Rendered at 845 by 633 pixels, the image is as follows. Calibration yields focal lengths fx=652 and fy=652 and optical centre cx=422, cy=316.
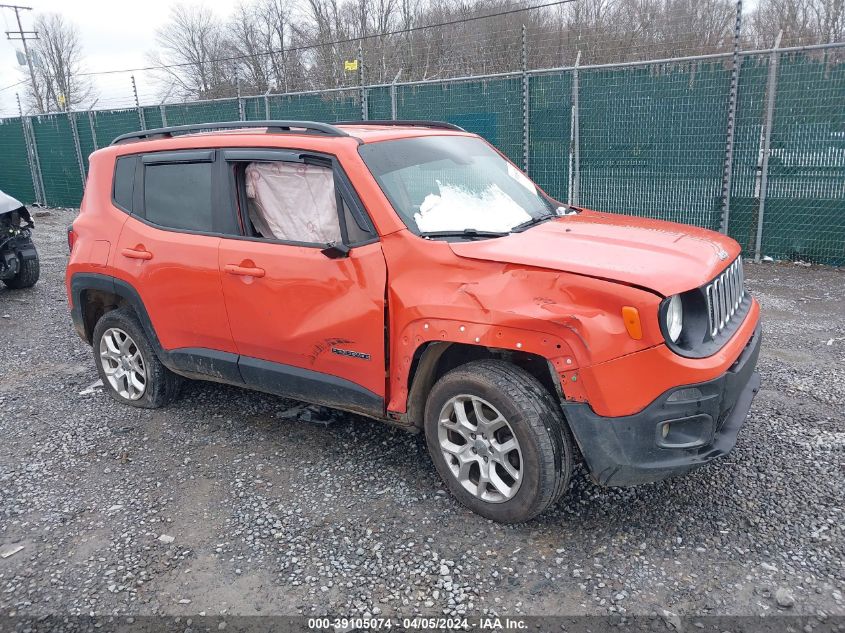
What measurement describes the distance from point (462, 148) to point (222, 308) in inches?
71.2

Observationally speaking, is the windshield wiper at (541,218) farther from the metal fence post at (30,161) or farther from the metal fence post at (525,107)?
the metal fence post at (30,161)

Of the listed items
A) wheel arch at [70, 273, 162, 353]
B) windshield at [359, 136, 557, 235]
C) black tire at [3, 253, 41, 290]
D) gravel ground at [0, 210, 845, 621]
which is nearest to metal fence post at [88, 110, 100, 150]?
black tire at [3, 253, 41, 290]

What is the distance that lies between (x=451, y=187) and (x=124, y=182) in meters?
2.36

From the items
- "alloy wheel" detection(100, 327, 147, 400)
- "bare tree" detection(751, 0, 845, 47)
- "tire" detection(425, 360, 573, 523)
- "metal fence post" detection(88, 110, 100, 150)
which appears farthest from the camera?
"metal fence post" detection(88, 110, 100, 150)

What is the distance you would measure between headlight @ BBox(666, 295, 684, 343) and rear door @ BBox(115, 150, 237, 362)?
253 cm

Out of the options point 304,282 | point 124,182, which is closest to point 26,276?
point 124,182

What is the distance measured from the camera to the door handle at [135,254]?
4.25 metres

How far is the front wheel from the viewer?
862 cm

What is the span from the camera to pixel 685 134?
8766 mm

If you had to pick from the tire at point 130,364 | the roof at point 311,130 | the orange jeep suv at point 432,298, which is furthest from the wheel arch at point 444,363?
the tire at point 130,364

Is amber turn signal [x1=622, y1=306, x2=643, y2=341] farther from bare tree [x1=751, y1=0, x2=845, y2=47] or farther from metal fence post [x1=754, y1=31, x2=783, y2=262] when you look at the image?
bare tree [x1=751, y1=0, x2=845, y2=47]

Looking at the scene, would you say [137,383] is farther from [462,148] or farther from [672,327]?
[672,327]

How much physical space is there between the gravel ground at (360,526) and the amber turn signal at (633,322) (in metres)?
1.04

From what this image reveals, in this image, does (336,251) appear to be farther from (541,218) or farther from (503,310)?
(541,218)
